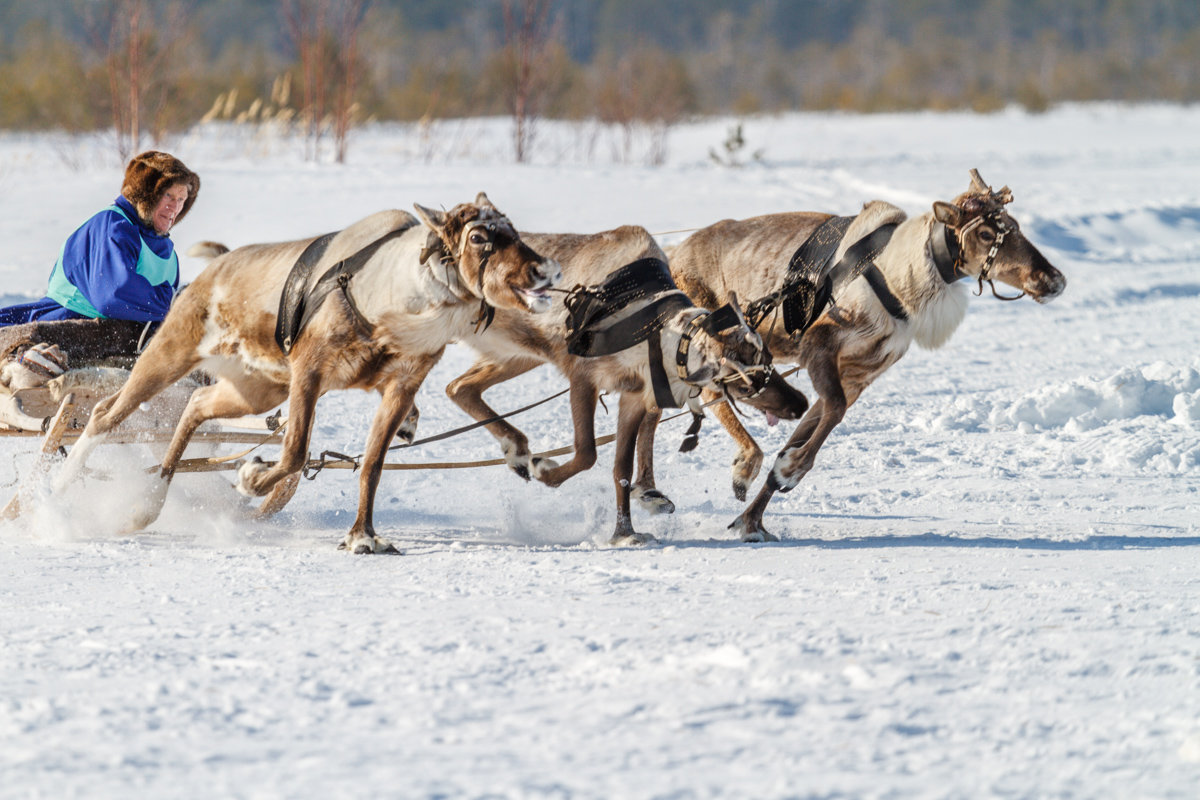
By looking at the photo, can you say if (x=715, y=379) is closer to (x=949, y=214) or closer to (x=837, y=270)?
(x=837, y=270)

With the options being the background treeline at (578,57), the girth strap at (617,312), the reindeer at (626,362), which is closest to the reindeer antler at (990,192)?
the reindeer at (626,362)

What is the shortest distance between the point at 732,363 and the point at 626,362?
610 millimetres

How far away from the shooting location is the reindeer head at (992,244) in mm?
6520

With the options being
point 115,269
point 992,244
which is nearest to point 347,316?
point 115,269

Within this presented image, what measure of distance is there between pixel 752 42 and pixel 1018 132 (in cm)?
8577

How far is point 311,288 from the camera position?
19.8ft

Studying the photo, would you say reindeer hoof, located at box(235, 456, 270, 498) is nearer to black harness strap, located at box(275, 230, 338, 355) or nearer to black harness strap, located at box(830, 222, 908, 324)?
black harness strap, located at box(275, 230, 338, 355)

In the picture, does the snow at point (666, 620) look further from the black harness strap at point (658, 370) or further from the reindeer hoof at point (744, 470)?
the black harness strap at point (658, 370)

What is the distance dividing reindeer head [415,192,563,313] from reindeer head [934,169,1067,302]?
2067 millimetres

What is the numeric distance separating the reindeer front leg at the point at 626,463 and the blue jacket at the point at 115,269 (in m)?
2.42

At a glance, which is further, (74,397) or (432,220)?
(74,397)

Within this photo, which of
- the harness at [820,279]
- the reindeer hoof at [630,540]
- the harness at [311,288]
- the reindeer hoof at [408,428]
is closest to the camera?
the harness at [311,288]

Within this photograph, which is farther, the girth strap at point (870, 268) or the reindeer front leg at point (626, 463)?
the girth strap at point (870, 268)

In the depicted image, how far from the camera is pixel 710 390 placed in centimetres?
634
